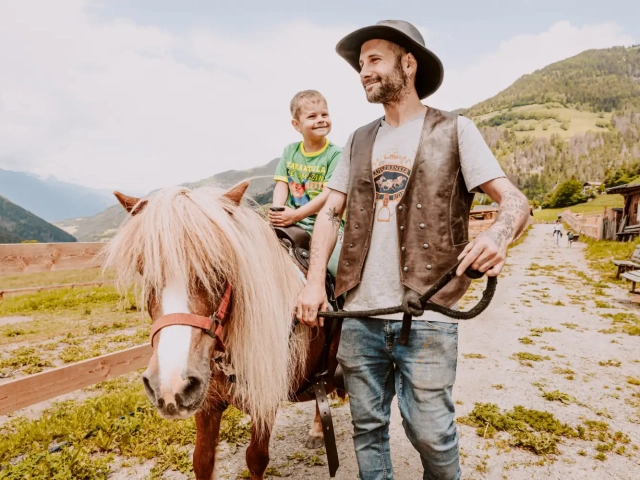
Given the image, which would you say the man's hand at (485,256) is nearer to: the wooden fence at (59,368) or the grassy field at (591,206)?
the wooden fence at (59,368)

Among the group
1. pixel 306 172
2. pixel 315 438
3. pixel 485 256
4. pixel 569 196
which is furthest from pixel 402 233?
pixel 569 196

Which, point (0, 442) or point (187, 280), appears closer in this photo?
point (187, 280)

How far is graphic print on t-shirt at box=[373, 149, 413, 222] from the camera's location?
75.7 inches

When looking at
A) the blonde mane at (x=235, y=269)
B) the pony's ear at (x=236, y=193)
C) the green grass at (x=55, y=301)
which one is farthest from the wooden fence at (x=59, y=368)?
the green grass at (x=55, y=301)

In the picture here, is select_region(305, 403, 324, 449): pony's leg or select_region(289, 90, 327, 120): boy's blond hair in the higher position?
select_region(289, 90, 327, 120): boy's blond hair

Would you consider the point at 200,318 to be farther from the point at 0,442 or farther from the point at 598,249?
the point at 598,249

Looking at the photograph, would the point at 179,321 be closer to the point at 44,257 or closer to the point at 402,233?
the point at 402,233

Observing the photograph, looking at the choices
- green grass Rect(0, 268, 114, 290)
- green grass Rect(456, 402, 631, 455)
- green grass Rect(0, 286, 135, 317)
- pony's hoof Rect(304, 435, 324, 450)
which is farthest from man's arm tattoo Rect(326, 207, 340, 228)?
green grass Rect(0, 268, 114, 290)

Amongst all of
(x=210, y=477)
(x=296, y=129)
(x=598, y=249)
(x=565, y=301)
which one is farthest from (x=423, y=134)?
(x=598, y=249)

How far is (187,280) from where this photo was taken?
4.96 feet

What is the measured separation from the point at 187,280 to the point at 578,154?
17202 centimetres

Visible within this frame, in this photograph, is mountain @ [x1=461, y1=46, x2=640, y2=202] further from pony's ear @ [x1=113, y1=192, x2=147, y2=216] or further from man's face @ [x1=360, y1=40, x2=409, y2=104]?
pony's ear @ [x1=113, y1=192, x2=147, y2=216]

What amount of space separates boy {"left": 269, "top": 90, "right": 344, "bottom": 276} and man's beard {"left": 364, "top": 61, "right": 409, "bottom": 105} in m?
1.17

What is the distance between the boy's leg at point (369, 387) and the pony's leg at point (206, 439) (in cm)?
89
